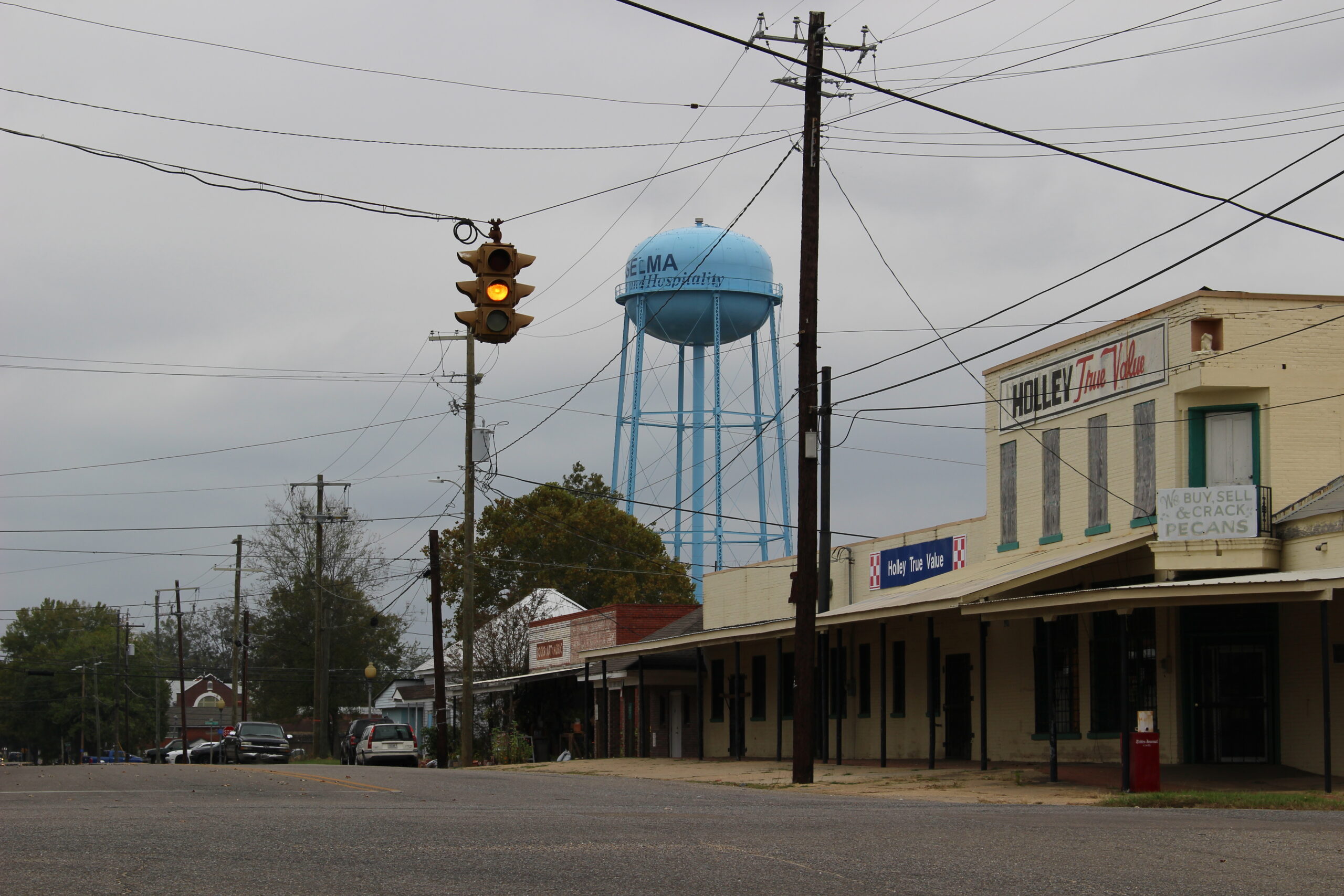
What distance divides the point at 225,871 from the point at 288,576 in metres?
66.4

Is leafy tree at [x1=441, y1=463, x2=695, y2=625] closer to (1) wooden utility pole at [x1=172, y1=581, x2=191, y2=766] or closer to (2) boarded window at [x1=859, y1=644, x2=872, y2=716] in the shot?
(1) wooden utility pole at [x1=172, y1=581, x2=191, y2=766]

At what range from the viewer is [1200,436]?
25047 millimetres

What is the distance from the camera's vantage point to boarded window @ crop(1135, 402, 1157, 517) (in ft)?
83.8

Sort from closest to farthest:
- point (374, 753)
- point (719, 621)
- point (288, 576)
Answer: point (719, 621) < point (374, 753) < point (288, 576)

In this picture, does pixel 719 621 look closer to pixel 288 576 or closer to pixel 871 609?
pixel 871 609

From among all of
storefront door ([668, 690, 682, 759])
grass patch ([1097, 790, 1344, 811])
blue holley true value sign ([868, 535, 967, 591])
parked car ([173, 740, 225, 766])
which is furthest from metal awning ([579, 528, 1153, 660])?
parked car ([173, 740, 225, 766])

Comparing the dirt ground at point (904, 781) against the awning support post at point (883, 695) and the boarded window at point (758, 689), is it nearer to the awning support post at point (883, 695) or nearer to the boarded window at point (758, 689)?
the awning support post at point (883, 695)

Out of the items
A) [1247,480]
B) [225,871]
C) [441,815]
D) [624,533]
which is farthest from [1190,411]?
[624,533]

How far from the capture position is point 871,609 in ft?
89.6

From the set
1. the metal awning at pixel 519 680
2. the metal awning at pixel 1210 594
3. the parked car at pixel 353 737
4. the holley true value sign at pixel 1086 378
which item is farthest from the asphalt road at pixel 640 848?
the parked car at pixel 353 737

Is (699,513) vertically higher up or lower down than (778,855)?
higher up

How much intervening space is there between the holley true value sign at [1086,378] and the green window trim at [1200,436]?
806 mm

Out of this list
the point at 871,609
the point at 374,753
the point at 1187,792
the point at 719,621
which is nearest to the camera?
the point at 1187,792

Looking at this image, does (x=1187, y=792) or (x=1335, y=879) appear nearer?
(x=1335, y=879)
